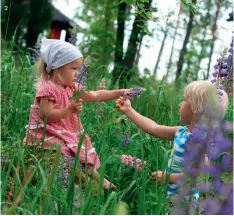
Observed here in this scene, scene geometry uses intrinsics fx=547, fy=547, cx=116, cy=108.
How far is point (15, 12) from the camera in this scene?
54.6 feet

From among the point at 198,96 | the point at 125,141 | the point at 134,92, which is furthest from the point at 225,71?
the point at 125,141

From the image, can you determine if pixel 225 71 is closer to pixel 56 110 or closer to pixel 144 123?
pixel 144 123

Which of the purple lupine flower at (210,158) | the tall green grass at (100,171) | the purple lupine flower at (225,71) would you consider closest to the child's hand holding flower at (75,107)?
the tall green grass at (100,171)

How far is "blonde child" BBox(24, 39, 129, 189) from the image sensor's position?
8.88 ft

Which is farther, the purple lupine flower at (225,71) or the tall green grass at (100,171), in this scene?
the purple lupine flower at (225,71)

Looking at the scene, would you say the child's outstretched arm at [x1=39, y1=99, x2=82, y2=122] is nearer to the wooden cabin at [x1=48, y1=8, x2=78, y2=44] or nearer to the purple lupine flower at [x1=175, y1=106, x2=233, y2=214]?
the purple lupine flower at [x1=175, y1=106, x2=233, y2=214]

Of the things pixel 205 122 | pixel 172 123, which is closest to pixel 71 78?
pixel 172 123

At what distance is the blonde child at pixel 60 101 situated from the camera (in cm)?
271

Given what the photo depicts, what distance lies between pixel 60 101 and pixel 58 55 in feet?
0.84

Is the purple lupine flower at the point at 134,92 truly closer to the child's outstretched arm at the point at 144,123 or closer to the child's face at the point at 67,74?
the child's outstretched arm at the point at 144,123

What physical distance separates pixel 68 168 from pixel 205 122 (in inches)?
42.3

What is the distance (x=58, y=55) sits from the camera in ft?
9.46

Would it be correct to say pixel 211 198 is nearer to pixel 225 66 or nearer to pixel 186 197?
pixel 186 197

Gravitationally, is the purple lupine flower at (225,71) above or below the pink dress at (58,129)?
above
